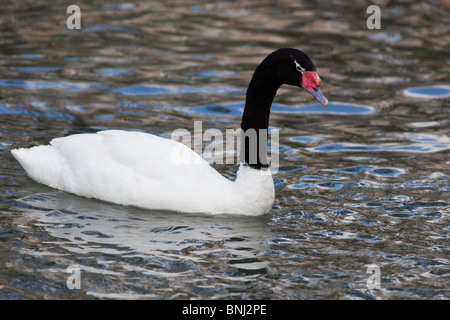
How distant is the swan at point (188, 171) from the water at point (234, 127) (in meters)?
0.20

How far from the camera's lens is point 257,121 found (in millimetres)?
9055

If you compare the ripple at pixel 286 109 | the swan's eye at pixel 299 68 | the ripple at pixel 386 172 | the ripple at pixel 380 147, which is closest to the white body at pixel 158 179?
the swan's eye at pixel 299 68

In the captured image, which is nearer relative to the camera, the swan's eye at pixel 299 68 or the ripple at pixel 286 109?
the swan's eye at pixel 299 68

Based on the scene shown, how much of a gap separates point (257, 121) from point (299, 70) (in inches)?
32.8

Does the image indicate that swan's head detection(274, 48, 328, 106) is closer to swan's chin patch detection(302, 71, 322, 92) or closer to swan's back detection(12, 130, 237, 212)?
swan's chin patch detection(302, 71, 322, 92)

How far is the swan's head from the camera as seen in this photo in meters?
8.57

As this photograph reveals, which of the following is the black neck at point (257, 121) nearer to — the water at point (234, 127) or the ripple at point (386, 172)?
the water at point (234, 127)

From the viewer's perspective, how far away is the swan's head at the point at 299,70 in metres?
8.57

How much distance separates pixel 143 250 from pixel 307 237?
72.1 inches

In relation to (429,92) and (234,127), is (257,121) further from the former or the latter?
(429,92)

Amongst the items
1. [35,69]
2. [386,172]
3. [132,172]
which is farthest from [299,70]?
[35,69]

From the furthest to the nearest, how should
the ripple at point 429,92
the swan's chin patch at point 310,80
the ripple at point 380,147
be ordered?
the ripple at point 429,92, the ripple at point 380,147, the swan's chin patch at point 310,80

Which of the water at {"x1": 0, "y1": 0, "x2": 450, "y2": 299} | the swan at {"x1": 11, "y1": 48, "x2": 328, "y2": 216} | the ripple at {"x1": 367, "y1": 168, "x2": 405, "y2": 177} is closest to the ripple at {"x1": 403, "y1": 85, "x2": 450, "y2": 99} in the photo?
the water at {"x1": 0, "y1": 0, "x2": 450, "y2": 299}
